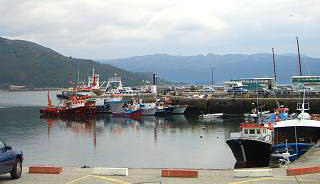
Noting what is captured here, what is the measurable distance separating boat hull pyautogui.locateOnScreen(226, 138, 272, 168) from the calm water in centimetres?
245

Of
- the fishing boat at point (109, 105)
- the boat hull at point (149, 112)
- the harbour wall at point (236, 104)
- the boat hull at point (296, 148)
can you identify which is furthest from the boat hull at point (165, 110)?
the boat hull at point (296, 148)

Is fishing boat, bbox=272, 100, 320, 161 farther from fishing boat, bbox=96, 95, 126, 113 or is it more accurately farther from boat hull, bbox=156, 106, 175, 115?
fishing boat, bbox=96, 95, 126, 113

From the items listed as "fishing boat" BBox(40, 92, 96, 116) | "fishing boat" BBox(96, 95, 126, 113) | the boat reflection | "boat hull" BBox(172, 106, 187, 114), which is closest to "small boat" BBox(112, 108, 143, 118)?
the boat reflection

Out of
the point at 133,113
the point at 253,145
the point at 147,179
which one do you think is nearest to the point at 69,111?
the point at 133,113

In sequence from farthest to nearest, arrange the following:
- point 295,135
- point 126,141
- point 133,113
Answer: point 133,113
point 126,141
point 295,135

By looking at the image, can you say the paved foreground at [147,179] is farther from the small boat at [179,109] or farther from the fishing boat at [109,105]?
the fishing boat at [109,105]

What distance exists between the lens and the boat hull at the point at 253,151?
31.4m

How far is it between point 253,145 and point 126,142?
20.6 m

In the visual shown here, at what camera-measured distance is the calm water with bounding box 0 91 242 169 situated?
3744 centimetres

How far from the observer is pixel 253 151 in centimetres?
3156

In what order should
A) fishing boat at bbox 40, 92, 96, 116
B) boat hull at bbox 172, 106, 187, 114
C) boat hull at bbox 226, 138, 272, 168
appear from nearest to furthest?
boat hull at bbox 226, 138, 272, 168 → boat hull at bbox 172, 106, 187, 114 → fishing boat at bbox 40, 92, 96, 116

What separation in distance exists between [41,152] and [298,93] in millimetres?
47440

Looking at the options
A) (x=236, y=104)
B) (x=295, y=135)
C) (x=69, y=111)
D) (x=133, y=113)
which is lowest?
(x=133, y=113)

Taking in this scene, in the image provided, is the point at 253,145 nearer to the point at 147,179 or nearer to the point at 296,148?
the point at 296,148
